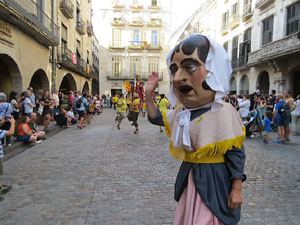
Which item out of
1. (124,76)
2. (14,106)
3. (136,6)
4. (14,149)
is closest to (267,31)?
(14,106)

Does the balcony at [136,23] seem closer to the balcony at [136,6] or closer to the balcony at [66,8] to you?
the balcony at [136,6]

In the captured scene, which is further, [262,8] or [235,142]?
[262,8]

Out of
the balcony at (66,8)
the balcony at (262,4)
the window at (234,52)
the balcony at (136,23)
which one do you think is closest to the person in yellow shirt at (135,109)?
the balcony at (66,8)

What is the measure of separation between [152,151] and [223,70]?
471 cm

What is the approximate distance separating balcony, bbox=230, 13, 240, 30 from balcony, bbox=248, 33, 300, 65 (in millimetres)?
3865

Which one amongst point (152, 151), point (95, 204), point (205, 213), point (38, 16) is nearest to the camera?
point (205, 213)

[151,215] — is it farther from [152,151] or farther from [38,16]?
[38,16]

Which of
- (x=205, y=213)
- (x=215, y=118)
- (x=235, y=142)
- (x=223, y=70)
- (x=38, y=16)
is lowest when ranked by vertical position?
(x=205, y=213)

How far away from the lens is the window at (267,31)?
1520 centimetres

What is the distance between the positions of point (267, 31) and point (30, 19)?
14553 millimetres

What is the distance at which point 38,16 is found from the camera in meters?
11.6

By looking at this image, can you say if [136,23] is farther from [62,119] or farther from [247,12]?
[62,119]

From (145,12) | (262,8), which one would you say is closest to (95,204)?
(262,8)

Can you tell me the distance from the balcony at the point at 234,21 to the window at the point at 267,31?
10.5 feet
